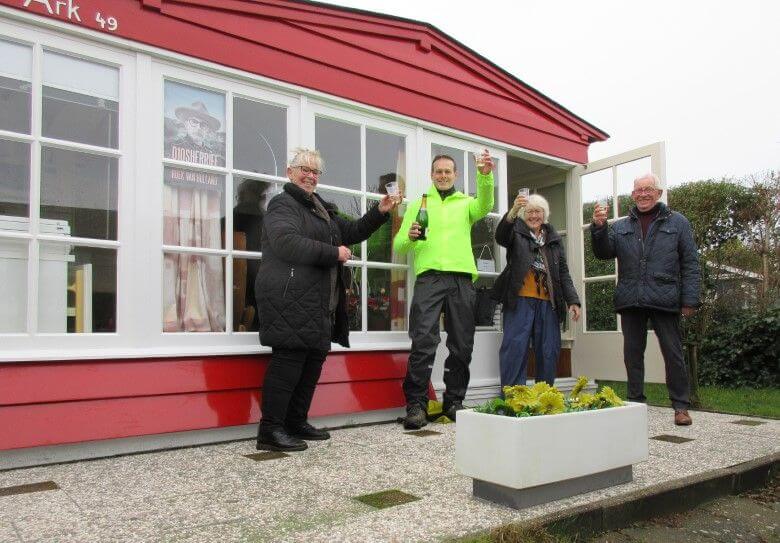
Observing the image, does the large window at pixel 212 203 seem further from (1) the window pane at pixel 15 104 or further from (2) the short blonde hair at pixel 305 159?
(1) the window pane at pixel 15 104

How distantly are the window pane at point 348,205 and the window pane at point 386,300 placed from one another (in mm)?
173

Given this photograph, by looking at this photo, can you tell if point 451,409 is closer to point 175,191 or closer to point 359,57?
point 175,191

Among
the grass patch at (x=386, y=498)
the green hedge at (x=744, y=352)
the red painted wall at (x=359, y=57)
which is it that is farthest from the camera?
the green hedge at (x=744, y=352)

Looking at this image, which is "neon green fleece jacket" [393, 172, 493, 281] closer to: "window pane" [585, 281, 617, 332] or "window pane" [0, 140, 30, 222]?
"window pane" [585, 281, 617, 332]

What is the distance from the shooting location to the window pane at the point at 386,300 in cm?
425

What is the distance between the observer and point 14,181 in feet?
9.80

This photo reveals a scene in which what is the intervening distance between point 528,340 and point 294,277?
1811 mm

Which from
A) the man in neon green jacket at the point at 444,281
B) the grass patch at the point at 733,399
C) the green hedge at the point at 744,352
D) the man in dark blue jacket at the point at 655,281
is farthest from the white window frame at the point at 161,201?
the green hedge at the point at 744,352

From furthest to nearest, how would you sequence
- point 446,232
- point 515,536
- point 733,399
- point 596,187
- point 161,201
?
point 733,399
point 596,187
point 446,232
point 161,201
point 515,536

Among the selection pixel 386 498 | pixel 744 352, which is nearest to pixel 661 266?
pixel 386 498

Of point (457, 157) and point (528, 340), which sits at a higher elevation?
point (457, 157)

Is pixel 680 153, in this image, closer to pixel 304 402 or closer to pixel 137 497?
pixel 304 402

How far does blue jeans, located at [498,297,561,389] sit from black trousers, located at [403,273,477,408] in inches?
13.0

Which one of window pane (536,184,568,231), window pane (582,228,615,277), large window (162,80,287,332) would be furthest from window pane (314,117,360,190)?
window pane (536,184,568,231)
